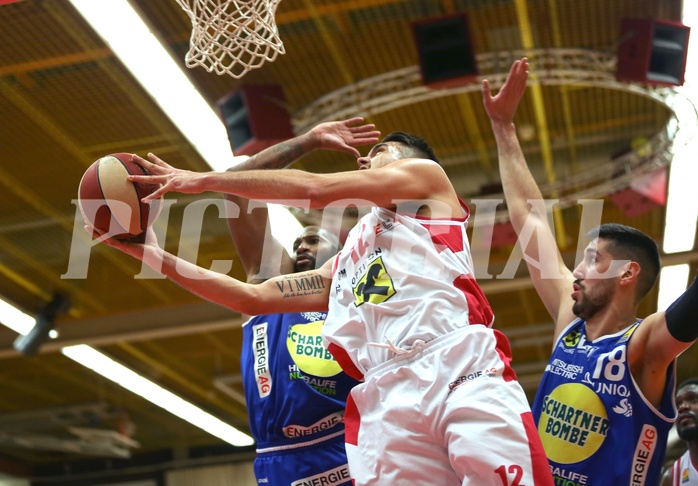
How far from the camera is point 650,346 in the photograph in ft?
12.2

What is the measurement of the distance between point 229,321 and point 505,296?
4247 mm

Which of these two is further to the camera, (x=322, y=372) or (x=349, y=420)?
(x=322, y=372)

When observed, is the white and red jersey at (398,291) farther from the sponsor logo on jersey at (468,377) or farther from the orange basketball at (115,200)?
the orange basketball at (115,200)

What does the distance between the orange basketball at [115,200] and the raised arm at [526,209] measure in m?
1.78

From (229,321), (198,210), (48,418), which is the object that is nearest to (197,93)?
(198,210)

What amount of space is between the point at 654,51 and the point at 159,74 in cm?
433

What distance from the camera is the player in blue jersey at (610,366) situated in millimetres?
3709

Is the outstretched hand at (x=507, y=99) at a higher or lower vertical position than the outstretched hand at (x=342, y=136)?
higher

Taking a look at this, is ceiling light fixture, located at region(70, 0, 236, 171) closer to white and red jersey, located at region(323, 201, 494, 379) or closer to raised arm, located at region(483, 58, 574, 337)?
raised arm, located at region(483, 58, 574, 337)

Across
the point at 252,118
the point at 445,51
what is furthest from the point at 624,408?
the point at 252,118

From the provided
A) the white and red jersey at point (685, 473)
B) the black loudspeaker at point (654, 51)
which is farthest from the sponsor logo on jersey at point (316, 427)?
the black loudspeaker at point (654, 51)

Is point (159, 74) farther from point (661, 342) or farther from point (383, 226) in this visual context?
point (661, 342)

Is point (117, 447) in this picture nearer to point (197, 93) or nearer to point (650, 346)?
point (197, 93)

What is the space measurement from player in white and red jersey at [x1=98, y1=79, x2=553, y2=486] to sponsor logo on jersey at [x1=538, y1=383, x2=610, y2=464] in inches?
27.5
